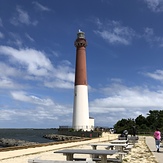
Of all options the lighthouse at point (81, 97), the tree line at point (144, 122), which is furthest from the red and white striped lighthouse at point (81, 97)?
the tree line at point (144, 122)

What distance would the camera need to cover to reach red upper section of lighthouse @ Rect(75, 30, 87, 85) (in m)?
42.5

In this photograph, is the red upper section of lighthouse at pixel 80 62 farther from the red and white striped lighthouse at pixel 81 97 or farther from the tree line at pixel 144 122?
the tree line at pixel 144 122

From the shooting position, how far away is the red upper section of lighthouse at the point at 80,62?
42531 millimetres

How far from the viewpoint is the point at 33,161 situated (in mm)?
7785

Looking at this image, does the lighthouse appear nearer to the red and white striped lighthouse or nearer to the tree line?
the red and white striped lighthouse

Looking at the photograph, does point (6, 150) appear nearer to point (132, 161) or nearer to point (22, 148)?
point (22, 148)

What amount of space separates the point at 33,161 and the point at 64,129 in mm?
43786

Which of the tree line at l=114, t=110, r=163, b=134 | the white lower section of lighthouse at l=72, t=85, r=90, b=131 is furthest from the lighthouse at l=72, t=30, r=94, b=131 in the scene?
the tree line at l=114, t=110, r=163, b=134

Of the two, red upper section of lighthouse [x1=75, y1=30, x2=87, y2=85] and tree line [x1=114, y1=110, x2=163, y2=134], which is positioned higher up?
red upper section of lighthouse [x1=75, y1=30, x2=87, y2=85]

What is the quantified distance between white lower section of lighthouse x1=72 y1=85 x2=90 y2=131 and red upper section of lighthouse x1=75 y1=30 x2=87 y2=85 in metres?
1.00

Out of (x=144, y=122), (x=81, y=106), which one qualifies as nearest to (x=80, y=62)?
(x=81, y=106)

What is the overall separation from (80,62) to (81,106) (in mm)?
6864

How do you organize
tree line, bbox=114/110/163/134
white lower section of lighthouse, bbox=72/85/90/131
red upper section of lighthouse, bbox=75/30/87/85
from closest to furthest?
white lower section of lighthouse, bbox=72/85/90/131 < red upper section of lighthouse, bbox=75/30/87/85 < tree line, bbox=114/110/163/134

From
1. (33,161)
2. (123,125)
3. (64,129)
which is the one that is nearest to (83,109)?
(64,129)
